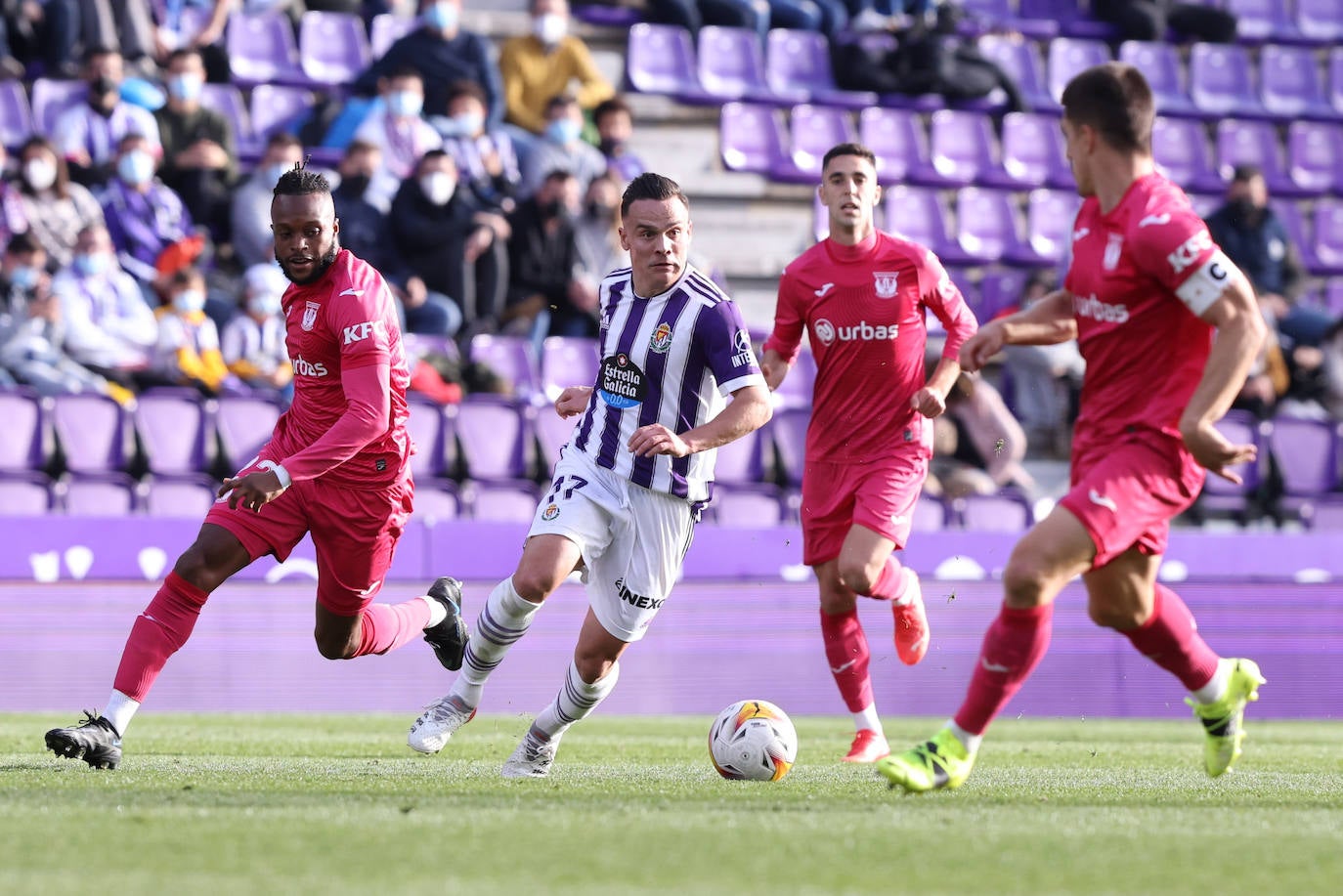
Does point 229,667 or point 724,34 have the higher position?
point 724,34

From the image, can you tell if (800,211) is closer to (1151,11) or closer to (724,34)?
(724,34)

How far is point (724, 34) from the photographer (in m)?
18.6

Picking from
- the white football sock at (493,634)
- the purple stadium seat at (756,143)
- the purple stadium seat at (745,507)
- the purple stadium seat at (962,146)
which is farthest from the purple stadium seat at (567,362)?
the white football sock at (493,634)

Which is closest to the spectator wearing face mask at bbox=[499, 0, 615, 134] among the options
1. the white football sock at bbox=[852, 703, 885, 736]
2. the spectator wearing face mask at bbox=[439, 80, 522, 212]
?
the spectator wearing face mask at bbox=[439, 80, 522, 212]

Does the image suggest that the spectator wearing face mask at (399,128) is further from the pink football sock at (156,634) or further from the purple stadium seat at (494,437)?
the pink football sock at (156,634)

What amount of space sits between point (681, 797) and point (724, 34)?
45.2 ft

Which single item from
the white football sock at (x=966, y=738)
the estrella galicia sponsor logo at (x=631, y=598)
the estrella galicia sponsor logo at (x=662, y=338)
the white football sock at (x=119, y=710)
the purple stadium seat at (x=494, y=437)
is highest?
the estrella galicia sponsor logo at (x=662, y=338)

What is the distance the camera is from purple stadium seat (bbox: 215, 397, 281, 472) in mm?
12883

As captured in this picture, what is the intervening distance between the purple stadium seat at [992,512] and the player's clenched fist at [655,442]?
8094mm

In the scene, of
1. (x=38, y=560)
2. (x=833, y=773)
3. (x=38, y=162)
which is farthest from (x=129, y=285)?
(x=833, y=773)

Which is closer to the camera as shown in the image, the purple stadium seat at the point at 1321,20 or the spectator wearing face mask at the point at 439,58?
the spectator wearing face mask at the point at 439,58

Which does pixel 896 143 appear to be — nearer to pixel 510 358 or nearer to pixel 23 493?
pixel 510 358

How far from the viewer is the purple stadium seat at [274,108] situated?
1645 cm

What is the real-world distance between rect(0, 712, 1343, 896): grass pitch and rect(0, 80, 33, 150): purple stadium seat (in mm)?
8725
